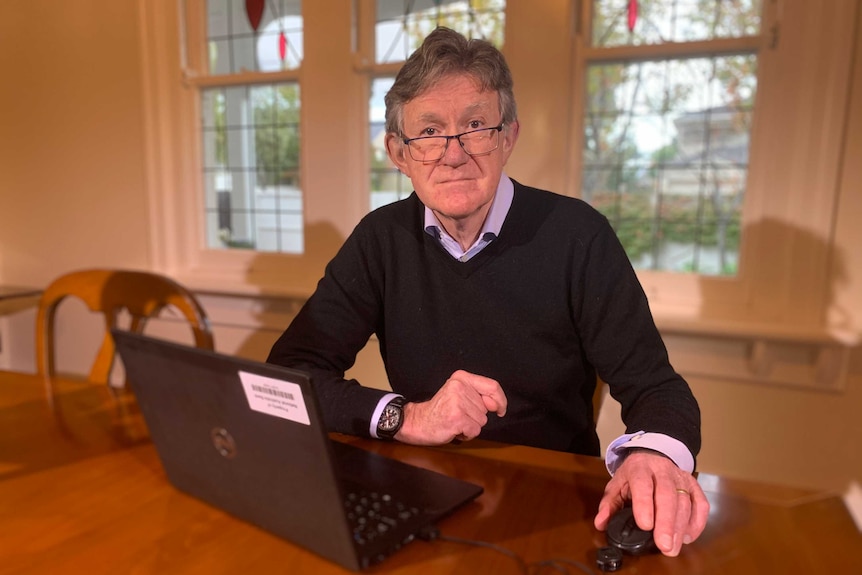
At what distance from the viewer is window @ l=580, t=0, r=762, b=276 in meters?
1.87

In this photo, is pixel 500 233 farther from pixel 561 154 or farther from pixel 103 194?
pixel 103 194

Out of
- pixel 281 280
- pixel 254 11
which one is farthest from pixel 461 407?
pixel 254 11

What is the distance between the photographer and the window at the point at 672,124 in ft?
6.13

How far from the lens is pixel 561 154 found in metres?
2.02

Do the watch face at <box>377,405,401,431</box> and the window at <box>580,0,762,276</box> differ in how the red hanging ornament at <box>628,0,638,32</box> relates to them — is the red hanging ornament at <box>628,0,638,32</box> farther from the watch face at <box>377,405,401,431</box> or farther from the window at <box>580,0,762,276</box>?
the watch face at <box>377,405,401,431</box>

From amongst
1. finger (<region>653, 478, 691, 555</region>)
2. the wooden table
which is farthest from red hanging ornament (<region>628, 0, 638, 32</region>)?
finger (<region>653, 478, 691, 555</region>)

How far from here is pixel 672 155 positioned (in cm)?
197

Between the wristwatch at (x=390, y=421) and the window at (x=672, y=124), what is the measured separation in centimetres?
136

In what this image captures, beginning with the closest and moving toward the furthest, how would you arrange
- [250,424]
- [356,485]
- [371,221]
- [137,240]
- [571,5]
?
1. [250,424]
2. [356,485]
3. [371,221]
4. [571,5]
5. [137,240]

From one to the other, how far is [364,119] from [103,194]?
51.8 inches

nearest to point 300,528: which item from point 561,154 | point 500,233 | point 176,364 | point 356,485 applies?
point 356,485

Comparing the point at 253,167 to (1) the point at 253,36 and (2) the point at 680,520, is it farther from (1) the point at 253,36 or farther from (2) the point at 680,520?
(2) the point at 680,520

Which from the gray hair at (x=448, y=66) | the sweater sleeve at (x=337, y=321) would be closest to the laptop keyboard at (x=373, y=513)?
the sweater sleeve at (x=337, y=321)

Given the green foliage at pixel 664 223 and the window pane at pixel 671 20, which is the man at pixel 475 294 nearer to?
the green foliage at pixel 664 223
